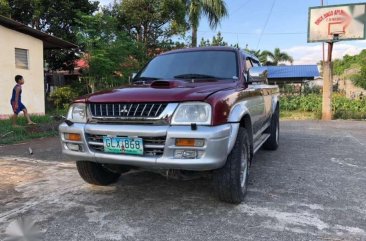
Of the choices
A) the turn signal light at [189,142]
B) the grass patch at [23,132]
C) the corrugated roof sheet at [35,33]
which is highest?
the corrugated roof sheet at [35,33]

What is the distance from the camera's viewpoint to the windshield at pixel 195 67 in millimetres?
4777

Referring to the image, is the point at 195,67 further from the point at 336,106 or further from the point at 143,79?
the point at 336,106

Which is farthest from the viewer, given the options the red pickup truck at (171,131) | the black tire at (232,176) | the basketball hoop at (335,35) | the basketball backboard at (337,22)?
the basketball hoop at (335,35)

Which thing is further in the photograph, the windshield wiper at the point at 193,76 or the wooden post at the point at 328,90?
the wooden post at the point at 328,90

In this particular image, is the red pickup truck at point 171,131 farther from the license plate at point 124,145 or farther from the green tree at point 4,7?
the green tree at point 4,7

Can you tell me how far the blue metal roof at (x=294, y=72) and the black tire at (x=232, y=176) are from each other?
26173 millimetres

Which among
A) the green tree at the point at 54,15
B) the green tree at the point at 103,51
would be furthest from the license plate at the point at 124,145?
the green tree at the point at 54,15

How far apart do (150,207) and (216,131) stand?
45.8 inches

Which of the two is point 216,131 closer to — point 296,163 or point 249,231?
point 249,231

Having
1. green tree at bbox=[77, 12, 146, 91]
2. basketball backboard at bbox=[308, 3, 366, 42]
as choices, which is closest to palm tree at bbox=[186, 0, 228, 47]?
green tree at bbox=[77, 12, 146, 91]

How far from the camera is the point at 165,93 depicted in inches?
145

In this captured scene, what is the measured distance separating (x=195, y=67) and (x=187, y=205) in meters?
1.84

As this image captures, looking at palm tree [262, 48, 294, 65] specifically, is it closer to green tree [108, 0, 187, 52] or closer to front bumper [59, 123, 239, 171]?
green tree [108, 0, 187, 52]

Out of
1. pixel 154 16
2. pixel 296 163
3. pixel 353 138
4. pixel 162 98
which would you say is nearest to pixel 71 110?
pixel 162 98
